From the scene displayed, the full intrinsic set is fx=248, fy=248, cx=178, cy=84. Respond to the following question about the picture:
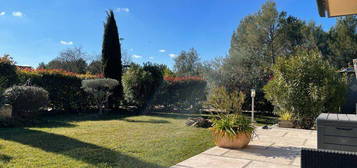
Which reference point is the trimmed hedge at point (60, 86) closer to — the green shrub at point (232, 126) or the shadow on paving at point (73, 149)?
the shadow on paving at point (73, 149)

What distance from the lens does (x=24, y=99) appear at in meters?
8.43

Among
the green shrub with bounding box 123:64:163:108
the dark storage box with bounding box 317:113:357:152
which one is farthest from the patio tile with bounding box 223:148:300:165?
the green shrub with bounding box 123:64:163:108

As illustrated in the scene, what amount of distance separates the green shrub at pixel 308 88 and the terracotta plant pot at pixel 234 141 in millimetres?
3703

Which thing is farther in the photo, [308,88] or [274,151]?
[308,88]

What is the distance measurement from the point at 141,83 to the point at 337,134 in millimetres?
10253

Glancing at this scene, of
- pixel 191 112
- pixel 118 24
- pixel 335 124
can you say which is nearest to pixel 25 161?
pixel 335 124

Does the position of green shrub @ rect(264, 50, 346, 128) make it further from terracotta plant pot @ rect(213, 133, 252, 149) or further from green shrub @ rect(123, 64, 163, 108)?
green shrub @ rect(123, 64, 163, 108)

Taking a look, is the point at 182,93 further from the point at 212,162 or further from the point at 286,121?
the point at 212,162

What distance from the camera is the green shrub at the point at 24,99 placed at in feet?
27.0

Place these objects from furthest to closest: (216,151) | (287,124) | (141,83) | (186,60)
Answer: (186,60) < (141,83) < (287,124) < (216,151)

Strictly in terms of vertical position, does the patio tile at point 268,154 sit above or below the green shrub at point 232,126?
below

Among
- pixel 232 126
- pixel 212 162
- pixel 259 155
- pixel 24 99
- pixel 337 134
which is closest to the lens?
pixel 337 134

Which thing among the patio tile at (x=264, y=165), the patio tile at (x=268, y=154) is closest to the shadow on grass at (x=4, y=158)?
the patio tile at (x=268, y=154)

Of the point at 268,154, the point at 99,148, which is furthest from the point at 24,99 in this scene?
the point at 268,154
